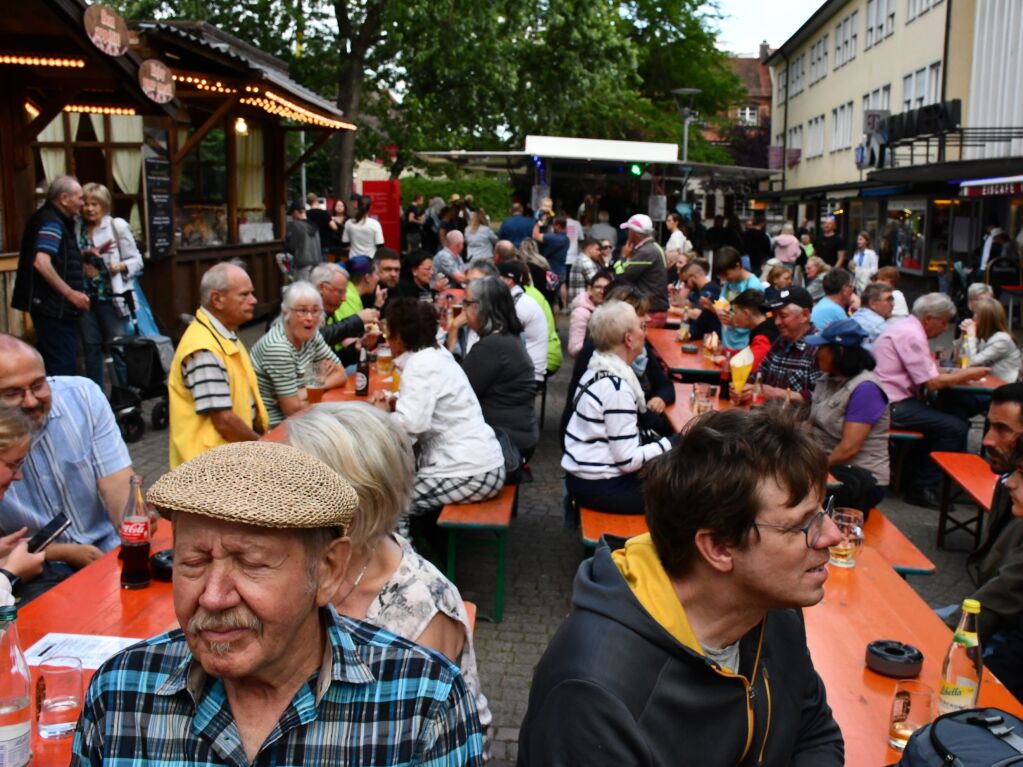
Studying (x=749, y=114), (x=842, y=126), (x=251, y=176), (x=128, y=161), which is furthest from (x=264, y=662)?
(x=749, y=114)

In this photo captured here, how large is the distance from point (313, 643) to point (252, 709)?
139 millimetres

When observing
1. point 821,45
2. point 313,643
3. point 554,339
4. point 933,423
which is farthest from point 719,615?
point 821,45

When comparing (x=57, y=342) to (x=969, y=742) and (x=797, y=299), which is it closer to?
(x=797, y=299)

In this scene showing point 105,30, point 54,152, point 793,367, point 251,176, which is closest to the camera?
point 793,367

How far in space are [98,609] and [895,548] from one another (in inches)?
126

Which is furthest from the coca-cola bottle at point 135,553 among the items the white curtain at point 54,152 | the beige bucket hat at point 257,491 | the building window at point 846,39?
the building window at point 846,39

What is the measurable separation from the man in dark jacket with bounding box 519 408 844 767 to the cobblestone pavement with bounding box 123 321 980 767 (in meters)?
1.82

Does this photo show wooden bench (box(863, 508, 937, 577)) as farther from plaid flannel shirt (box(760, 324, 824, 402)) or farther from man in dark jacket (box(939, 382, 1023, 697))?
plaid flannel shirt (box(760, 324, 824, 402))

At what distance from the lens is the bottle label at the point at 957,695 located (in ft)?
9.14

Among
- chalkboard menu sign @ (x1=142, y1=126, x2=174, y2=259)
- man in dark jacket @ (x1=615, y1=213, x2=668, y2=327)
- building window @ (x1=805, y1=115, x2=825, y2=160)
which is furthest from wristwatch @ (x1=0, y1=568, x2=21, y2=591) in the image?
building window @ (x1=805, y1=115, x2=825, y2=160)

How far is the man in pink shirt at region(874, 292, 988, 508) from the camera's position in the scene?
7.72 m

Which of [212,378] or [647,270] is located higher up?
[647,270]

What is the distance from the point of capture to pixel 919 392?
7906 millimetres

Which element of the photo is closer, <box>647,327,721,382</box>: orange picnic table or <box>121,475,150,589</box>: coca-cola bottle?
<box>121,475,150,589</box>: coca-cola bottle
